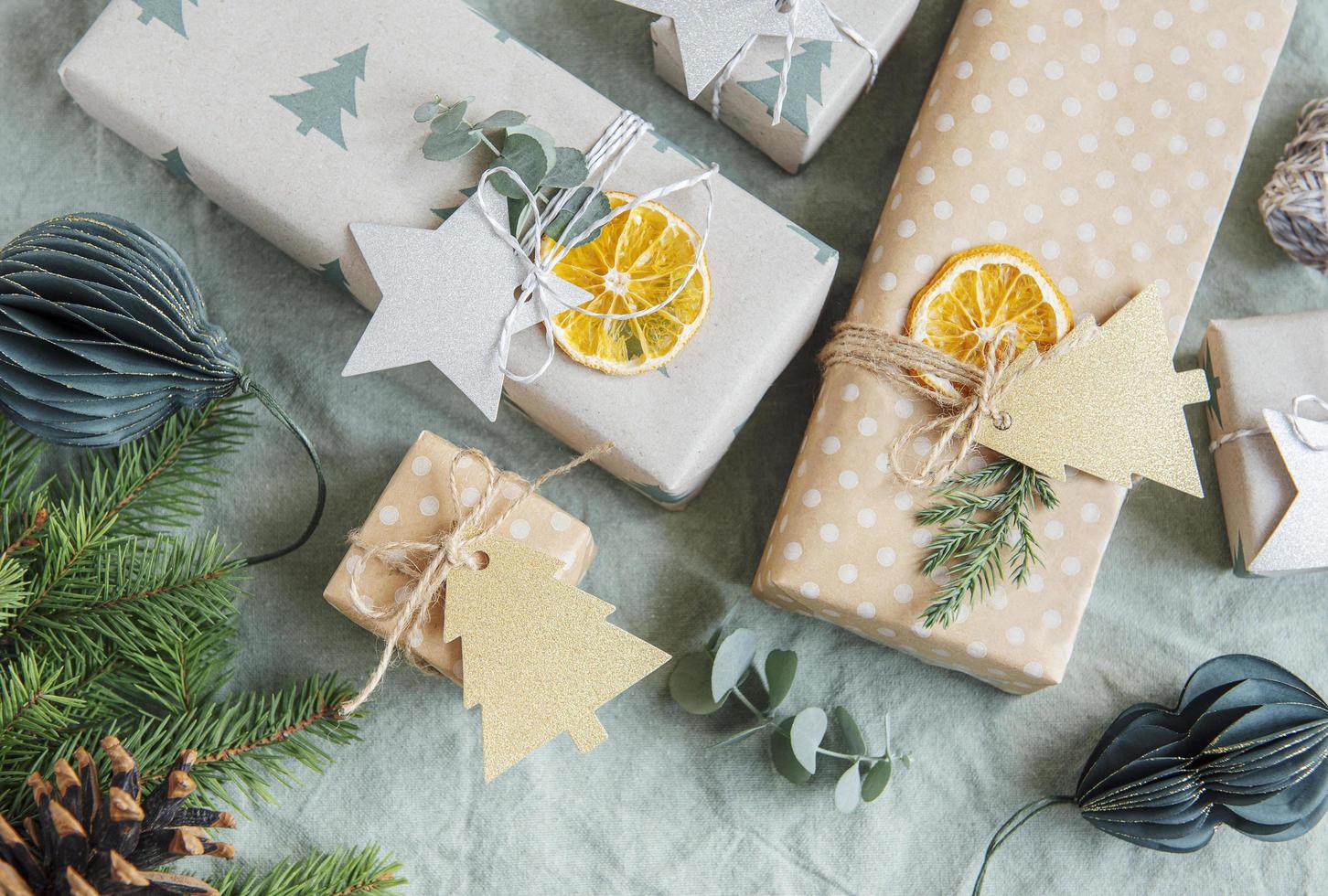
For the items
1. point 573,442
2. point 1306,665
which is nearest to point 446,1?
point 573,442

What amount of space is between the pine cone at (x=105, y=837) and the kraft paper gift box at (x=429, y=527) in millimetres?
228

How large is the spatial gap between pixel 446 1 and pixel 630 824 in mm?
923

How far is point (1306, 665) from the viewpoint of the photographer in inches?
43.2

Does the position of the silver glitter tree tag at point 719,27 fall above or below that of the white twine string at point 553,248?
above

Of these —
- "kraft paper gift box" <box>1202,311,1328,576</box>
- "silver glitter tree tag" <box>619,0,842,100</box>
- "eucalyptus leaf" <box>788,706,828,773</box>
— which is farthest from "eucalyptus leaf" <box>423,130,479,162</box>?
"kraft paper gift box" <box>1202,311,1328,576</box>

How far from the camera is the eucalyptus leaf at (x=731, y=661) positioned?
100cm

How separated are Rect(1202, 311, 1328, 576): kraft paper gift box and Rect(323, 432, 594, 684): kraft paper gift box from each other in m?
0.73

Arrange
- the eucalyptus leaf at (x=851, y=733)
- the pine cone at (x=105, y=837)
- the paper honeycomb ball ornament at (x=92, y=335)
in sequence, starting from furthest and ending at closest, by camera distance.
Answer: the eucalyptus leaf at (x=851, y=733) → the paper honeycomb ball ornament at (x=92, y=335) → the pine cone at (x=105, y=837)

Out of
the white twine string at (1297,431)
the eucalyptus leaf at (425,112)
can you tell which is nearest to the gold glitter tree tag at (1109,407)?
the white twine string at (1297,431)

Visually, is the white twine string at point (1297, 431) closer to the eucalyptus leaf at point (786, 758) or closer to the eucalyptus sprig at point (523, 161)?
the eucalyptus leaf at point (786, 758)

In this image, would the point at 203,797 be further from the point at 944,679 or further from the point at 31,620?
the point at 944,679

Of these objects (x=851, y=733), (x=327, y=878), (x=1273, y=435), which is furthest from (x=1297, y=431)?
(x=327, y=878)

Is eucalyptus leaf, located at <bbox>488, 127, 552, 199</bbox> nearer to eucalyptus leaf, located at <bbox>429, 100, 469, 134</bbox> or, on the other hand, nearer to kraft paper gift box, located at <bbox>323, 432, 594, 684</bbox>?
eucalyptus leaf, located at <bbox>429, 100, 469, 134</bbox>

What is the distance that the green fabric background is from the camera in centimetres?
107
